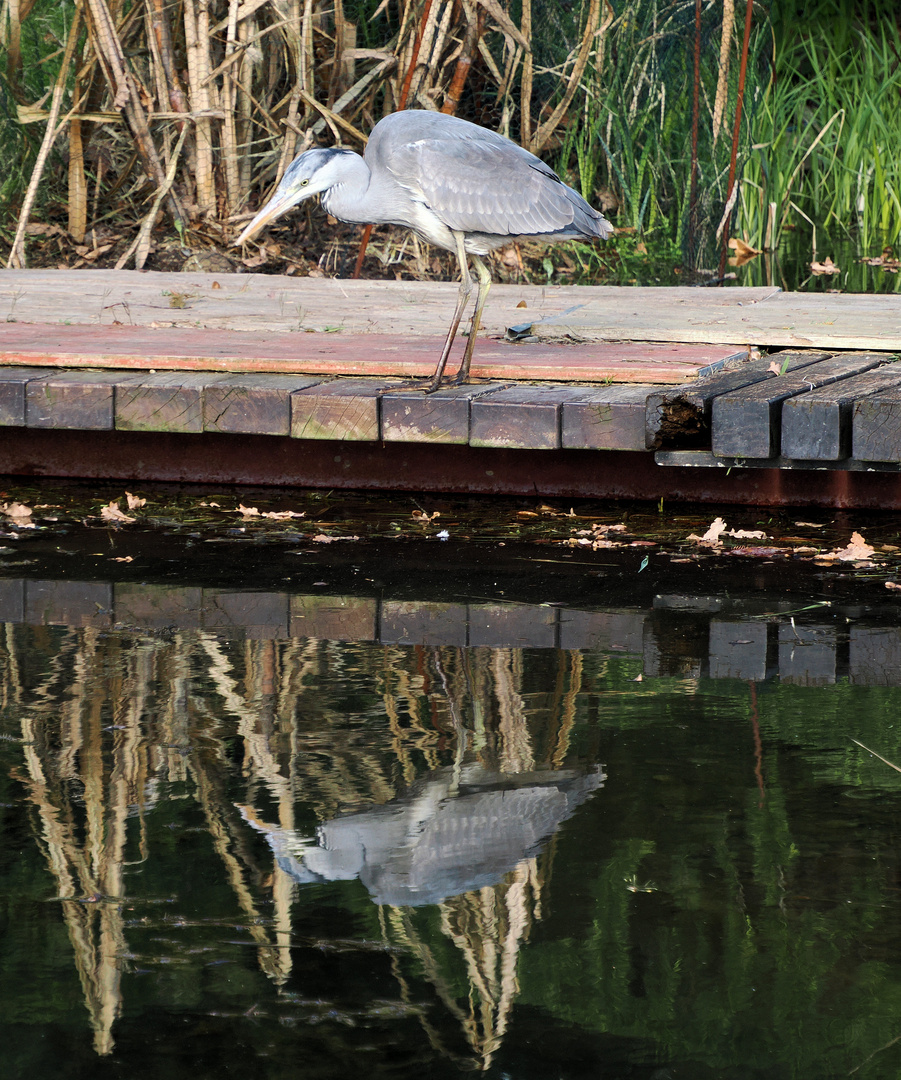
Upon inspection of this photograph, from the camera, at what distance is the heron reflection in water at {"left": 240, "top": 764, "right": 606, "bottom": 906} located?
7.34 feet

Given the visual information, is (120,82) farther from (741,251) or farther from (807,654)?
(807,654)

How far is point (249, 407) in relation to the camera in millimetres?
4430

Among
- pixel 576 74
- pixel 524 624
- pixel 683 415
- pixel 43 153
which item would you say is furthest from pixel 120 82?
pixel 524 624

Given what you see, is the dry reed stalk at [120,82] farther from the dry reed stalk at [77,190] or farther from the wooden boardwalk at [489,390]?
the wooden boardwalk at [489,390]

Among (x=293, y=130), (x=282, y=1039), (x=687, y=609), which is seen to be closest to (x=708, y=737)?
(x=687, y=609)

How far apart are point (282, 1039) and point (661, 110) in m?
7.31

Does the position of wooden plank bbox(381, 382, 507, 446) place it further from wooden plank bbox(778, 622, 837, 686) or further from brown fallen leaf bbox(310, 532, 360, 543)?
wooden plank bbox(778, 622, 837, 686)

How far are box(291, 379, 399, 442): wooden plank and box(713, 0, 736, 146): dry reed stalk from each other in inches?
137

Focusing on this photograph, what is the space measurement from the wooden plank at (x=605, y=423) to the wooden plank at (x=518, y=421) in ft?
0.11

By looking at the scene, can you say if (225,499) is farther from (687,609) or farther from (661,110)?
(661,110)

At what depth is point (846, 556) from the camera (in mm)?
3955

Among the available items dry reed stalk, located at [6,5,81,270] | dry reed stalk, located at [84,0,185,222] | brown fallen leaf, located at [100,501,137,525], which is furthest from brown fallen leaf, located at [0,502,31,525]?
dry reed stalk, located at [84,0,185,222]

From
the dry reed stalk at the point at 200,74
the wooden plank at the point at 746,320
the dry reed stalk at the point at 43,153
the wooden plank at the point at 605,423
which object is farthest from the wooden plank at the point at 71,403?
the dry reed stalk at the point at 200,74

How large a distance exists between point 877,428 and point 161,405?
2062 mm
